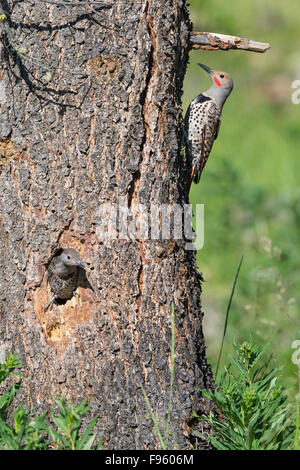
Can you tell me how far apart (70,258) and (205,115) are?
1.99 m

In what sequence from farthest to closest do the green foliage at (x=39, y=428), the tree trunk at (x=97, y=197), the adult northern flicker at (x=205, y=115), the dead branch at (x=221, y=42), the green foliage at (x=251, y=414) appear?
the adult northern flicker at (x=205, y=115), the dead branch at (x=221, y=42), the tree trunk at (x=97, y=197), the green foliage at (x=251, y=414), the green foliage at (x=39, y=428)

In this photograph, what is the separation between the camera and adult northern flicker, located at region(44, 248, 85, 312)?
3.02 meters

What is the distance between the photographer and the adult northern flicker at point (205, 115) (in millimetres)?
4570

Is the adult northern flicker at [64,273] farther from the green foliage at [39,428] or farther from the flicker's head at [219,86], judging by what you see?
the flicker's head at [219,86]

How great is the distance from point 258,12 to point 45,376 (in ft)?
33.9

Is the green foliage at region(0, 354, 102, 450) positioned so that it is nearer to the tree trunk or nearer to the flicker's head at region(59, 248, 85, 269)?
the tree trunk

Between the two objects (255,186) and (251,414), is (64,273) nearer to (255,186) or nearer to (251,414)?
(251,414)

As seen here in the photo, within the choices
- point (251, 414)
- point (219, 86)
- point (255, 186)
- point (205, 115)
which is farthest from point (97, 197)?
point (255, 186)

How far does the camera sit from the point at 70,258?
9.91 feet

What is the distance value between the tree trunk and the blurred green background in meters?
1.01

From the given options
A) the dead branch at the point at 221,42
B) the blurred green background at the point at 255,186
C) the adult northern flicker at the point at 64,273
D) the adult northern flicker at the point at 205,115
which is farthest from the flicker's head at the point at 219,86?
the adult northern flicker at the point at 64,273

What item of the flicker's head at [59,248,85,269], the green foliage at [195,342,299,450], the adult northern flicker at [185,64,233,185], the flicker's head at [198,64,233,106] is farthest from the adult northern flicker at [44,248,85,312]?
the flicker's head at [198,64,233,106]

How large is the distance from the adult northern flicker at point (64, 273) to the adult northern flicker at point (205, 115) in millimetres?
1695
